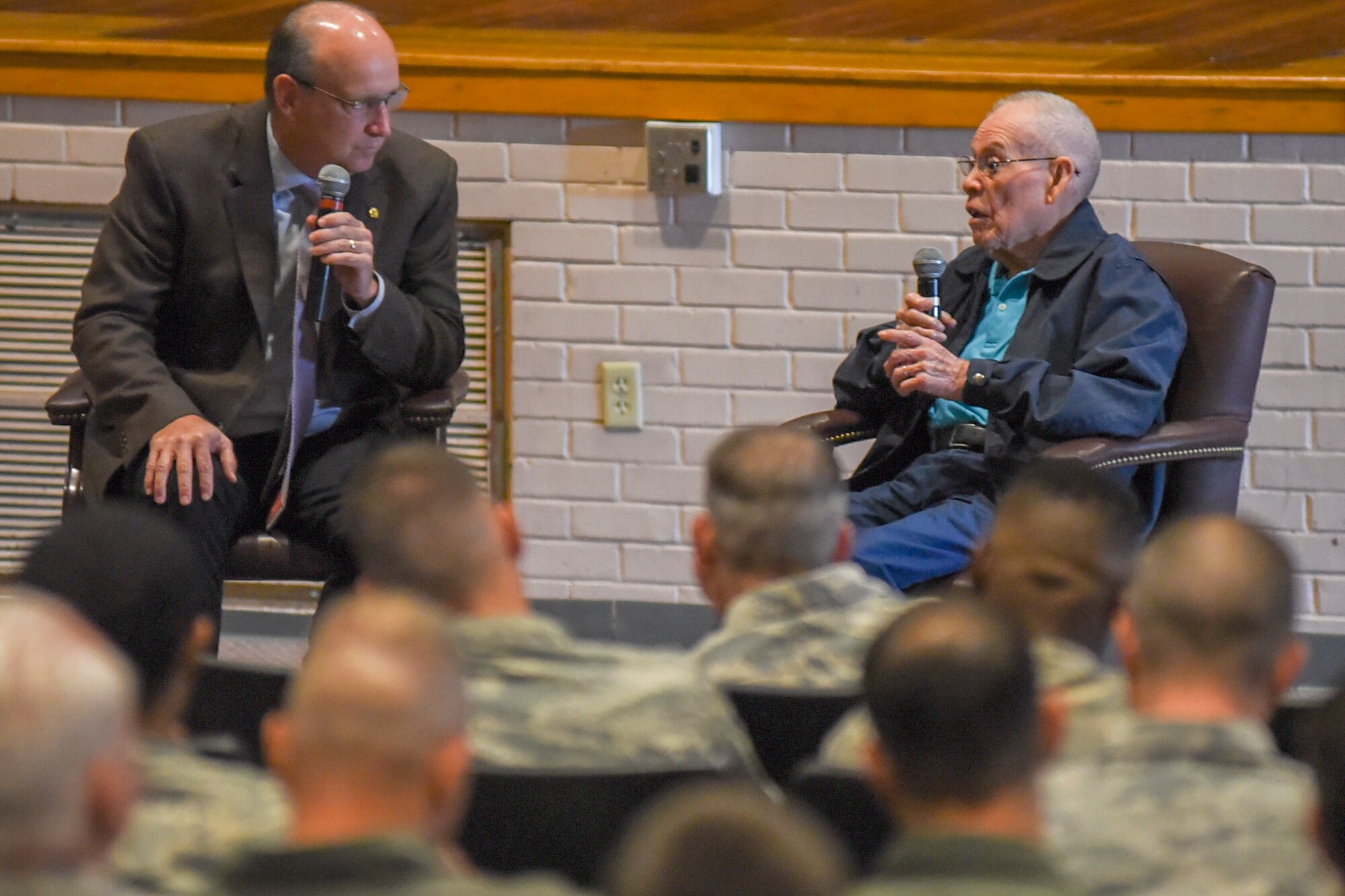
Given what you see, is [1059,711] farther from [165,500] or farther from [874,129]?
[874,129]

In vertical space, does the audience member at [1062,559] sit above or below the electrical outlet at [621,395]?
below

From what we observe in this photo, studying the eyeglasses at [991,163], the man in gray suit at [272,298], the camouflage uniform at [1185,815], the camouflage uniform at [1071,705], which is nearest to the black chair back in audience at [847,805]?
the camouflage uniform at [1071,705]

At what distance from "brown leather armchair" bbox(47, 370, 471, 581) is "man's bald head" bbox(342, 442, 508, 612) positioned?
1.21 m

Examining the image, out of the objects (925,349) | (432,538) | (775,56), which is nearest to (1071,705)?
(432,538)

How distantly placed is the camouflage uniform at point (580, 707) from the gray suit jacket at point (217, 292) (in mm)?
1481

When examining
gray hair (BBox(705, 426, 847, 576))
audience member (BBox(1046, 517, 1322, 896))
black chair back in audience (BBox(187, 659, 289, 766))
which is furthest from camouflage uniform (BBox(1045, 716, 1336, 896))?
black chair back in audience (BBox(187, 659, 289, 766))

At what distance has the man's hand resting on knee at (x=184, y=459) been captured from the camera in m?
3.02

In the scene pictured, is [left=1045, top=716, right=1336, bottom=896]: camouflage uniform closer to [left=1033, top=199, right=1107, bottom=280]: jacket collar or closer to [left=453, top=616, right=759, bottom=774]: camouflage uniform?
[left=453, top=616, right=759, bottom=774]: camouflage uniform

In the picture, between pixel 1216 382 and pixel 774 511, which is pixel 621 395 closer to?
pixel 1216 382

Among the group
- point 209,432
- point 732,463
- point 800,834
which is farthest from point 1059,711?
point 209,432

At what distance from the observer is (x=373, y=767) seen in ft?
4.32

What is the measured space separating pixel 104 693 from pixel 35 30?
130 inches

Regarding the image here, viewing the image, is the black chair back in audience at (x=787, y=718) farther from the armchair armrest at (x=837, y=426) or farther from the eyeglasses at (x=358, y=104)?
the eyeglasses at (x=358, y=104)

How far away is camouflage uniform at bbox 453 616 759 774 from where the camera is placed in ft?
5.52
